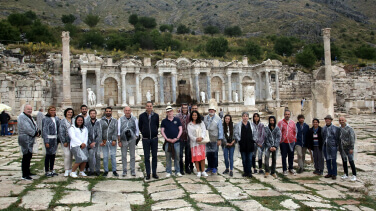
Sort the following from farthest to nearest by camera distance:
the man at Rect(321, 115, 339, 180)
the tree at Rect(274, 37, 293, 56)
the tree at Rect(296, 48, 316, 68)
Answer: the tree at Rect(274, 37, 293, 56), the tree at Rect(296, 48, 316, 68), the man at Rect(321, 115, 339, 180)

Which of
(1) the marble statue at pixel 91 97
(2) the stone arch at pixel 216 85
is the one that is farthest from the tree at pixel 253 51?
(1) the marble statue at pixel 91 97

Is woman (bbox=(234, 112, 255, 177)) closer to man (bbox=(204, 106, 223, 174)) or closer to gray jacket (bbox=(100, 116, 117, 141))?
man (bbox=(204, 106, 223, 174))

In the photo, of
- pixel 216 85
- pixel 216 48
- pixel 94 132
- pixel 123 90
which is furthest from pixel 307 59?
pixel 94 132

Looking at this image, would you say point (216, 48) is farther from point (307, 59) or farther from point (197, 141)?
point (197, 141)

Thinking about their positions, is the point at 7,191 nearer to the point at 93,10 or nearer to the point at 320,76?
the point at 320,76

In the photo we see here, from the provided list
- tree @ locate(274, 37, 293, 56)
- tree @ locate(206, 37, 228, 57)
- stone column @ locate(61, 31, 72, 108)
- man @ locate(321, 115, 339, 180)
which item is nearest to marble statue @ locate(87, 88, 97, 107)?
stone column @ locate(61, 31, 72, 108)

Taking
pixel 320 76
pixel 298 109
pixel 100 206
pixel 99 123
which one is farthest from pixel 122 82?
pixel 320 76

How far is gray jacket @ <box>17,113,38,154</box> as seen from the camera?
20.3 ft

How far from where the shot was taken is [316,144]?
6.95 meters

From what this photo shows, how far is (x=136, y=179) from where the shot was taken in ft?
20.8

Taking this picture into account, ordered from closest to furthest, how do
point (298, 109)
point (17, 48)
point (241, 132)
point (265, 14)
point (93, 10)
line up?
point (241, 132) < point (298, 109) < point (17, 48) < point (265, 14) < point (93, 10)

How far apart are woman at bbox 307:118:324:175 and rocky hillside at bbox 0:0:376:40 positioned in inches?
2499

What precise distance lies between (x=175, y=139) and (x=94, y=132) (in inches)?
76.1

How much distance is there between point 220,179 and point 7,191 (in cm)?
416
